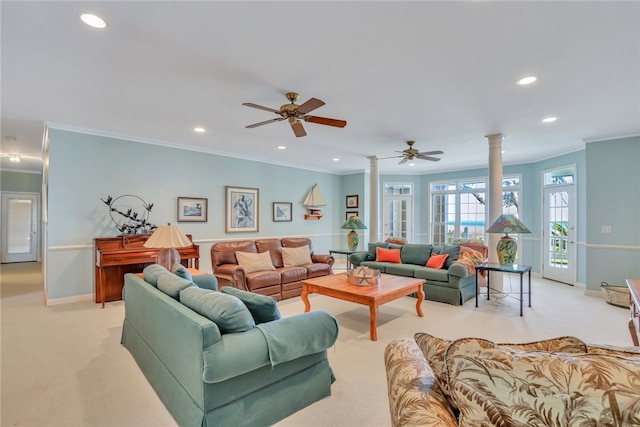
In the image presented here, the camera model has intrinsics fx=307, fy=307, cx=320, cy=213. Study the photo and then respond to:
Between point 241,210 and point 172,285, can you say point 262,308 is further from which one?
point 241,210

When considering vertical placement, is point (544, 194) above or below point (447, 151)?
below

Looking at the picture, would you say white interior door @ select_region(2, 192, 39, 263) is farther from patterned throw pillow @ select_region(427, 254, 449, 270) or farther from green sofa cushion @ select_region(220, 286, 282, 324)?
patterned throw pillow @ select_region(427, 254, 449, 270)

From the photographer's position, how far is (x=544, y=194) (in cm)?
665

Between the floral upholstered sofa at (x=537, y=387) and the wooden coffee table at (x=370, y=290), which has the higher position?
the floral upholstered sofa at (x=537, y=387)

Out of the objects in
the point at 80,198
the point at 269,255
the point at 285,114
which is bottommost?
the point at 269,255

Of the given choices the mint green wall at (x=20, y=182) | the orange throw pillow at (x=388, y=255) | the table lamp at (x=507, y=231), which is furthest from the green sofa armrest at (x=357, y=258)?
the mint green wall at (x=20, y=182)

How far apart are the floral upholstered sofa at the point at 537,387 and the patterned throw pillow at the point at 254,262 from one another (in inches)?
158

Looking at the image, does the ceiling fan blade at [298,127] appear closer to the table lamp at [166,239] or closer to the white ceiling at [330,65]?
the white ceiling at [330,65]

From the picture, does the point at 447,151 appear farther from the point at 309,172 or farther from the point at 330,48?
the point at 330,48

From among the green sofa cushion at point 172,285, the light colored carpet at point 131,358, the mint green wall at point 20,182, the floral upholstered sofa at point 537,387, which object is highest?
the mint green wall at point 20,182

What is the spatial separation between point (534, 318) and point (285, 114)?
3.99m

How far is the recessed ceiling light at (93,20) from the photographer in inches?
78.2

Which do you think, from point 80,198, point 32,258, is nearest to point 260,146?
point 80,198

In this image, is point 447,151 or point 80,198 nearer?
point 80,198
